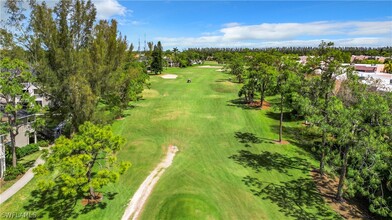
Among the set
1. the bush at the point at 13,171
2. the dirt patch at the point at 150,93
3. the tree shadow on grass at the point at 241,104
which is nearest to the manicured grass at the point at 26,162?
the bush at the point at 13,171

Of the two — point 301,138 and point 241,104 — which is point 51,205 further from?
point 241,104

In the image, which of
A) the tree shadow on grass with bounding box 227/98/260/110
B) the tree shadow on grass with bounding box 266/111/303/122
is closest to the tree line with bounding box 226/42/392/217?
the tree shadow on grass with bounding box 266/111/303/122

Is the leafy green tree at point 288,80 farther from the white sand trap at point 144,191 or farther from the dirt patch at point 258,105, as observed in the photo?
the white sand trap at point 144,191

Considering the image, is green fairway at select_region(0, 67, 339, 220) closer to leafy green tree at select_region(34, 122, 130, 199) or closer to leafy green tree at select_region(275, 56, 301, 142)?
leafy green tree at select_region(34, 122, 130, 199)

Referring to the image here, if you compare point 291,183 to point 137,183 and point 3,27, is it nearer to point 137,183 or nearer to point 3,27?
point 137,183

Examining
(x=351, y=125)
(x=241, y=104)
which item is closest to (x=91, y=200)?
(x=351, y=125)

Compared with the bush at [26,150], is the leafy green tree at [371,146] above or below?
above
